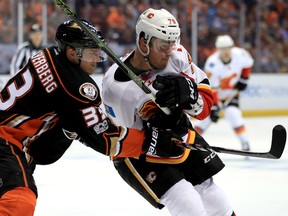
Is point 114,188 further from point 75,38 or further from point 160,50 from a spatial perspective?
point 75,38

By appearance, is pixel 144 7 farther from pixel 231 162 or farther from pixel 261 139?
pixel 231 162

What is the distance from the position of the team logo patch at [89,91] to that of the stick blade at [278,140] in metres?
0.85

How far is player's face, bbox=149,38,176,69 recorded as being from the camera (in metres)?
2.90

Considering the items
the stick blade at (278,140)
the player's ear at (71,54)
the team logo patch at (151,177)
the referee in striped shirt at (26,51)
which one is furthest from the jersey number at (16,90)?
the referee in striped shirt at (26,51)

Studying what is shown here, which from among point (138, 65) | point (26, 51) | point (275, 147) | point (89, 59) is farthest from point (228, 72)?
point (89, 59)

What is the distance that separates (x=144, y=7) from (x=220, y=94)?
3.00m

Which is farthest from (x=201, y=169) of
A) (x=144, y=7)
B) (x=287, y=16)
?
(x=287, y=16)

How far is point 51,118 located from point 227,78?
204 inches

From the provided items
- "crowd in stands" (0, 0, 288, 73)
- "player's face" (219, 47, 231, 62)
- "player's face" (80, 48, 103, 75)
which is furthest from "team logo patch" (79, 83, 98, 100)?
"crowd in stands" (0, 0, 288, 73)

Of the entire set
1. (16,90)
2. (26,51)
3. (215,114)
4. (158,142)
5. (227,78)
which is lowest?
(215,114)

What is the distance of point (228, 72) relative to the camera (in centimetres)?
775

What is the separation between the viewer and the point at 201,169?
305 centimetres

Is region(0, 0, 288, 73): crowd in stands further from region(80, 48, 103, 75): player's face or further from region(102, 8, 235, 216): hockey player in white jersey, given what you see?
region(80, 48, 103, 75): player's face

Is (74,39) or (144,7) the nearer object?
(74,39)
